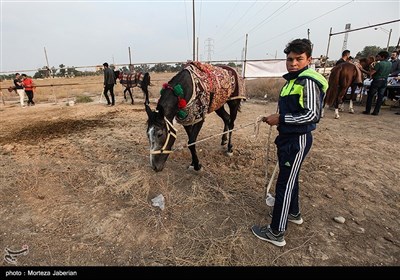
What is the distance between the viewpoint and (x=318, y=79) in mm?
1757

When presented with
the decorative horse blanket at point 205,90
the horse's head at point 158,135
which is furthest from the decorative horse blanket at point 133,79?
the horse's head at point 158,135

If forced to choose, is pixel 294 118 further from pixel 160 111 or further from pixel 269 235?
pixel 160 111

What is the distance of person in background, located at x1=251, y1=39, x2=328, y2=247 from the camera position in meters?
1.77

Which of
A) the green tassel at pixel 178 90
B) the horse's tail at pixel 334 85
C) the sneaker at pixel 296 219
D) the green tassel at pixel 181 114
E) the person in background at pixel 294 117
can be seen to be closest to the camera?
the person in background at pixel 294 117

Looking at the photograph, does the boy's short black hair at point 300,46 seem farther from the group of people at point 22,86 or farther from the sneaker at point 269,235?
the group of people at point 22,86

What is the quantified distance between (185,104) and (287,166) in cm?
156

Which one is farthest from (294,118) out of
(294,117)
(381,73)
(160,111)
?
(381,73)

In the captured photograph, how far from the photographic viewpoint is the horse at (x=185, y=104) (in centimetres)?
271

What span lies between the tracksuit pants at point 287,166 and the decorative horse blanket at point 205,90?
149 cm

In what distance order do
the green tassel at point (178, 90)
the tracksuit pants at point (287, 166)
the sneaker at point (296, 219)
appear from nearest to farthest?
Result: the tracksuit pants at point (287, 166) → the sneaker at point (296, 219) → the green tassel at point (178, 90)

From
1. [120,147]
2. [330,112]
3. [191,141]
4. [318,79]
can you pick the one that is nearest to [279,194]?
[318,79]

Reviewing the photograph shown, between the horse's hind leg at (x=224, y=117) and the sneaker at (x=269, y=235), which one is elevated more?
the horse's hind leg at (x=224, y=117)
